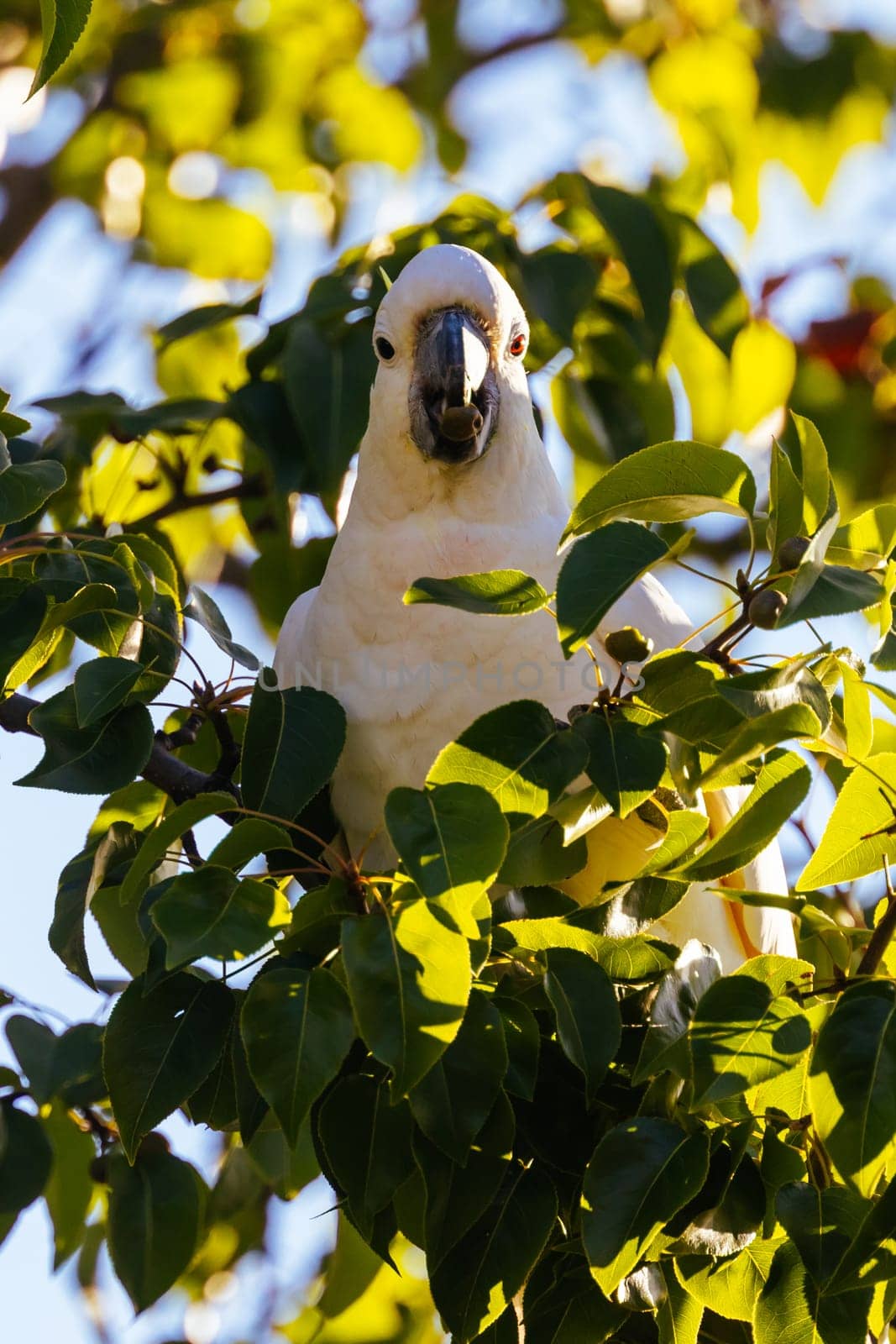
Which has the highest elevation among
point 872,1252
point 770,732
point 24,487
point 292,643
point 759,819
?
point 24,487

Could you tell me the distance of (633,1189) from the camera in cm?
156

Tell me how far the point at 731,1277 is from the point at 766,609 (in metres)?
0.77

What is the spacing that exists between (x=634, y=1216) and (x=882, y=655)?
0.63 metres

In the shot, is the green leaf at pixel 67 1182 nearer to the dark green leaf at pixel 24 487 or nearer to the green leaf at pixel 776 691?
the dark green leaf at pixel 24 487

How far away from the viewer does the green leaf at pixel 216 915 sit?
Result: 1.46 m

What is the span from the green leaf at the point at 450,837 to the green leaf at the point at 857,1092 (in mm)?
354

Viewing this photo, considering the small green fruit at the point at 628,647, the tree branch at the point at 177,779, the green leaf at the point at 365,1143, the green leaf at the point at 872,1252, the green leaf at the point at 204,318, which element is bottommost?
the green leaf at the point at 872,1252

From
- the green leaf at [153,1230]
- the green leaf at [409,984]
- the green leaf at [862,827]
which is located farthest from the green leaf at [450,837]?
the green leaf at [153,1230]

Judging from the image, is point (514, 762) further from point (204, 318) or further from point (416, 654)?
point (204, 318)

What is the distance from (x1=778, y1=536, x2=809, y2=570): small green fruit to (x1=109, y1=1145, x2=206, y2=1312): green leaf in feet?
4.71

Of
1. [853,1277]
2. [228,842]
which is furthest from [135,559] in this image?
[853,1277]

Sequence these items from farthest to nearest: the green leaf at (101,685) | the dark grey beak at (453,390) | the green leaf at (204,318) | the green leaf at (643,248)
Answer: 1. the green leaf at (204,318)
2. the green leaf at (643,248)
3. the dark grey beak at (453,390)
4. the green leaf at (101,685)

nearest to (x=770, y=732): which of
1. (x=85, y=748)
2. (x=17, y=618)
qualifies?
(x=85, y=748)

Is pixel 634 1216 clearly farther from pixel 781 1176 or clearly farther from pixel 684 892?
pixel 684 892
